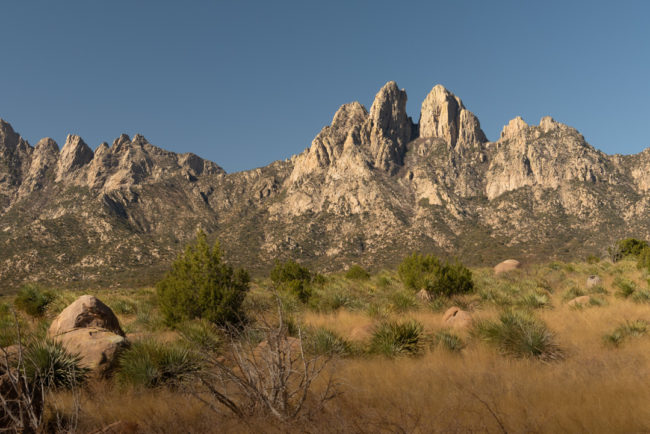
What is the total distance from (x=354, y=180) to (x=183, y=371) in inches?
5547

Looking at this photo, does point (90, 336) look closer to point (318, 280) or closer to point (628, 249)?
point (318, 280)

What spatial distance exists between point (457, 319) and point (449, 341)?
271cm

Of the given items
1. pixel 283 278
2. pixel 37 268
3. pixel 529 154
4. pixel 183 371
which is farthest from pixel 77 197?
pixel 529 154

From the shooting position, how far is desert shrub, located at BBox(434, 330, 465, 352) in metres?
8.48

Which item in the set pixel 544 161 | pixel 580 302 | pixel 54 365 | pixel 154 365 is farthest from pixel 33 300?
pixel 544 161

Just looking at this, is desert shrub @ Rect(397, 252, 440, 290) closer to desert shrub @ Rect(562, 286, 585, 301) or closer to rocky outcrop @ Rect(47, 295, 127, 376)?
desert shrub @ Rect(562, 286, 585, 301)

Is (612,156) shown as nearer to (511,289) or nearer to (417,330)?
(511,289)

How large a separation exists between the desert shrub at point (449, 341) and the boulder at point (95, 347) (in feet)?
24.0

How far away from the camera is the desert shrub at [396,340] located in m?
8.11

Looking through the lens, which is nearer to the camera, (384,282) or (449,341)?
(449,341)

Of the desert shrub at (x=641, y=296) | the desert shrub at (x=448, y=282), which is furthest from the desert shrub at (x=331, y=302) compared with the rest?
the desert shrub at (x=641, y=296)

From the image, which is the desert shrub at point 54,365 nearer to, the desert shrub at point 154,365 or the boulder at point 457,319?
the desert shrub at point 154,365

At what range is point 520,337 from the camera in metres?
8.16

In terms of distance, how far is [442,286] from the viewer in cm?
1636
